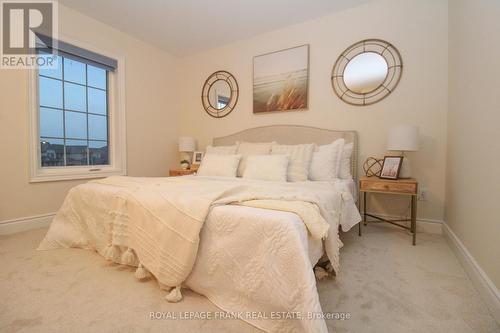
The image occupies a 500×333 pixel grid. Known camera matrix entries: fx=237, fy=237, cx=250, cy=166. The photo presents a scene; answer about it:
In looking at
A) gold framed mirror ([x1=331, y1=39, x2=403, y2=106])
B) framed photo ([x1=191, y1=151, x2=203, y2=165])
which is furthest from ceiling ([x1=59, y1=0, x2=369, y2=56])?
framed photo ([x1=191, y1=151, x2=203, y2=165])

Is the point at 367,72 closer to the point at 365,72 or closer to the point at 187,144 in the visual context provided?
the point at 365,72

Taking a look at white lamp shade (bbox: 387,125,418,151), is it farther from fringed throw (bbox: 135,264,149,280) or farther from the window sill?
the window sill

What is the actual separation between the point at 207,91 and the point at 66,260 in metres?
2.98

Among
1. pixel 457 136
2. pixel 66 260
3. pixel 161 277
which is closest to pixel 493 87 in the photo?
pixel 457 136

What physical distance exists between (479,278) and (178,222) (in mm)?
1792

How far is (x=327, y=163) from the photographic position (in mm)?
2424

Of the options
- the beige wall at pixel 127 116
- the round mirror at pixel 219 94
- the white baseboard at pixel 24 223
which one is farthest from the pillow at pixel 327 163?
the white baseboard at pixel 24 223

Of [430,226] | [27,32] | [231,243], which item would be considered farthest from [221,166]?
[27,32]

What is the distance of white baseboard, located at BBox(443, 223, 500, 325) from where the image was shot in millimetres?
1199

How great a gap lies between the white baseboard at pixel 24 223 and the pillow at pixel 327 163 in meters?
2.99

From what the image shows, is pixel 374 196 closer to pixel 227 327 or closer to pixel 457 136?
pixel 457 136

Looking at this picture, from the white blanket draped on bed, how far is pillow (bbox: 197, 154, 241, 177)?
1.00 meters

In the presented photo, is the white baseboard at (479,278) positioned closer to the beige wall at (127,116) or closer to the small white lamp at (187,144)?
the small white lamp at (187,144)

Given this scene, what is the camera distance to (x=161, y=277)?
1.36 metres
